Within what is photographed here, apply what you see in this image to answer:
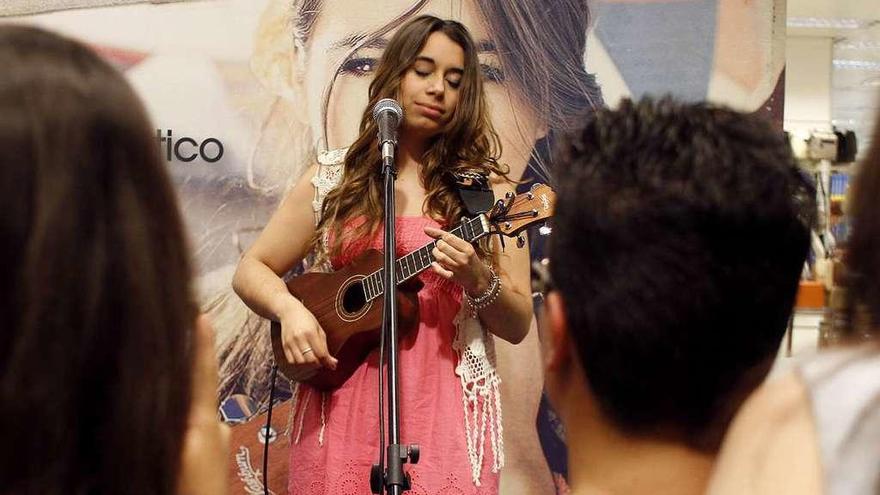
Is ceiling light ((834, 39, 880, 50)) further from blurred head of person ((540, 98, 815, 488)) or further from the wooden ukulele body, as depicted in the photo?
blurred head of person ((540, 98, 815, 488))

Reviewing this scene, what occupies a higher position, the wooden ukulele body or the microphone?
the microphone

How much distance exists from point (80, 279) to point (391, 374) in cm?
Answer: 111

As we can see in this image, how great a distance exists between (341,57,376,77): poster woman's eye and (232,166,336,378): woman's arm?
699mm

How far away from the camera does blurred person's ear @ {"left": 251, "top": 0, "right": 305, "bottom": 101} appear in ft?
9.94

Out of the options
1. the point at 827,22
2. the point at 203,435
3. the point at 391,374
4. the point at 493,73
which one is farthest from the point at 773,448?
the point at 827,22

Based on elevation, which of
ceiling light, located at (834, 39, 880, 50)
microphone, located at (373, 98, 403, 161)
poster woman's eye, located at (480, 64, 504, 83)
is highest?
ceiling light, located at (834, 39, 880, 50)

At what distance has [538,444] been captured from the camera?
2.97 metres

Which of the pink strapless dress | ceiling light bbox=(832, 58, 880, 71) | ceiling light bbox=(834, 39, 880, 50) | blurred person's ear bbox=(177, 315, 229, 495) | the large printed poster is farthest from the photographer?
ceiling light bbox=(832, 58, 880, 71)

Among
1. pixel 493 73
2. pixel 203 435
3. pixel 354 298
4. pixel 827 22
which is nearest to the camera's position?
pixel 203 435

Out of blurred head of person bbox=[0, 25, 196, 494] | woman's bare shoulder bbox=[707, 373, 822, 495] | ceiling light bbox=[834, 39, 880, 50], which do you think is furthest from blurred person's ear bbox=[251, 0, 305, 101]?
ceiling light bbox=[834, 39, 880, 50]

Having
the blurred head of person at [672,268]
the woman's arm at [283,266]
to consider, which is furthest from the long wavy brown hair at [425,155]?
the blurred head of person at [672,268]

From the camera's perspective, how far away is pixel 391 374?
6.00ft

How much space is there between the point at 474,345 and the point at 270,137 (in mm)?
1142

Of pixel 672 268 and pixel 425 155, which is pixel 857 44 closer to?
pixel 425 155
